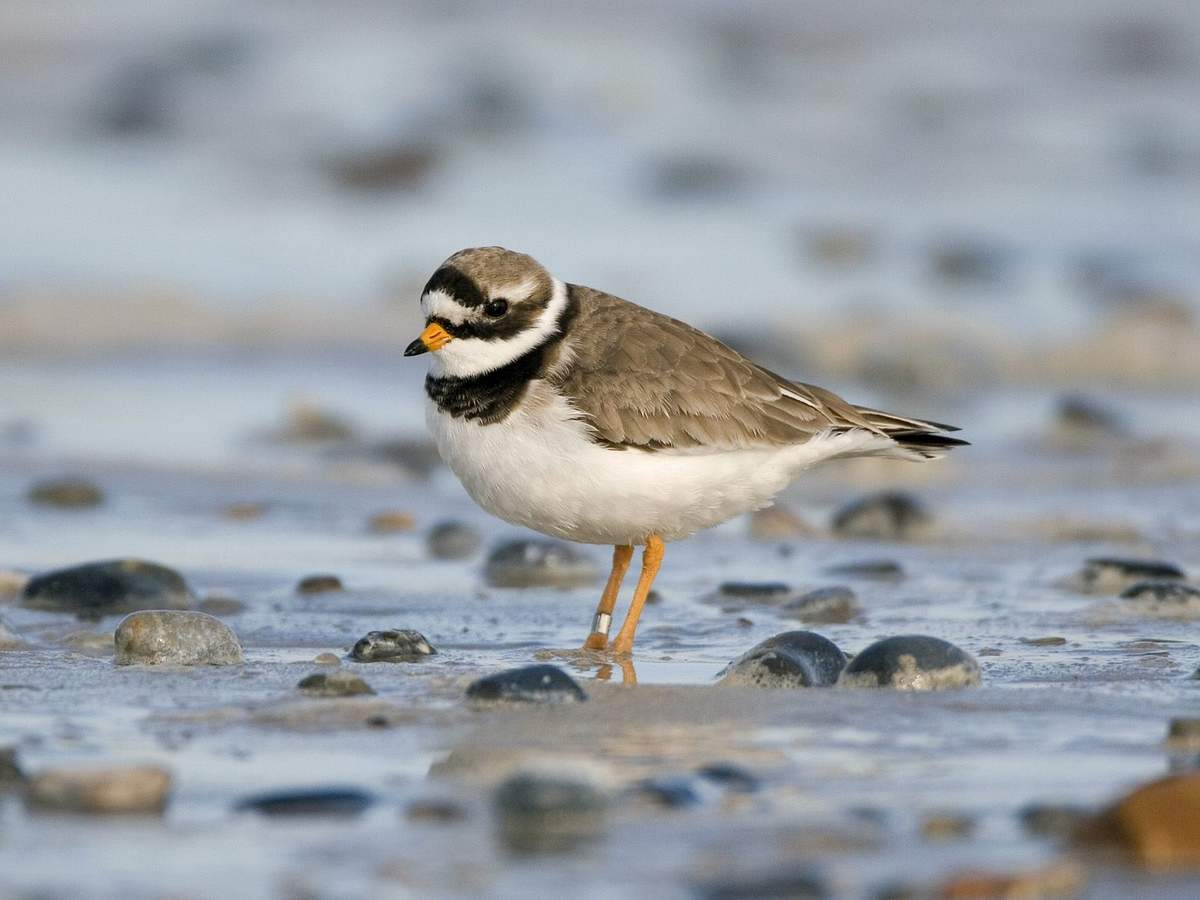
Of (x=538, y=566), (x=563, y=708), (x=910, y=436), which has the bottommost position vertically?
(x=563, y=708)

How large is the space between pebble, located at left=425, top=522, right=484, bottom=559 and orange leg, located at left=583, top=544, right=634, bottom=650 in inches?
42.1

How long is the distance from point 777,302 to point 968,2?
10012mm

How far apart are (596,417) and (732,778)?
1734 mm

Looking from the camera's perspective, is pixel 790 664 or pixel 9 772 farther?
pixel 790 664

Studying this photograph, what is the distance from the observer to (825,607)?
5.62m

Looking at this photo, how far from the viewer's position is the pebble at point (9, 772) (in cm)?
344

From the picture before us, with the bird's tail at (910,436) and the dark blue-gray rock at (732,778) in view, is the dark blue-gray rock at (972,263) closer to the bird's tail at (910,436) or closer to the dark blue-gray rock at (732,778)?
the bird's tail at (910,436)

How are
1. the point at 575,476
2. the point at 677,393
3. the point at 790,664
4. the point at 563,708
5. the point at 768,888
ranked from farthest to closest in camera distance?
the point at 677,393 < the point at 575,476 < the point at 790,664 < the point at 563,708 < the point at 768,888

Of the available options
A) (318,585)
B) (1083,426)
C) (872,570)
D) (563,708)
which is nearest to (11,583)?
(318,585)

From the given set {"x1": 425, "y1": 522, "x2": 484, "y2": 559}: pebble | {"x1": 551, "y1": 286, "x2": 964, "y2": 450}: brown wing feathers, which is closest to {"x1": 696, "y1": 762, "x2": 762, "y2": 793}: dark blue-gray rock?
{"x1": 551, "y1": 286, "x2": 964, "y2": 450}: brown wing feathers

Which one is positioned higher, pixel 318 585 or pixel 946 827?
pixel 318 585

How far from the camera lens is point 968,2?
66.3ft

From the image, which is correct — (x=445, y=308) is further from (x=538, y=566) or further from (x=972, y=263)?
(x=972, y=263)

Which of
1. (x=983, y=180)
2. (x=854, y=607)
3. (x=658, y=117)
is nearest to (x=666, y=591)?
(x=854, y=607)
